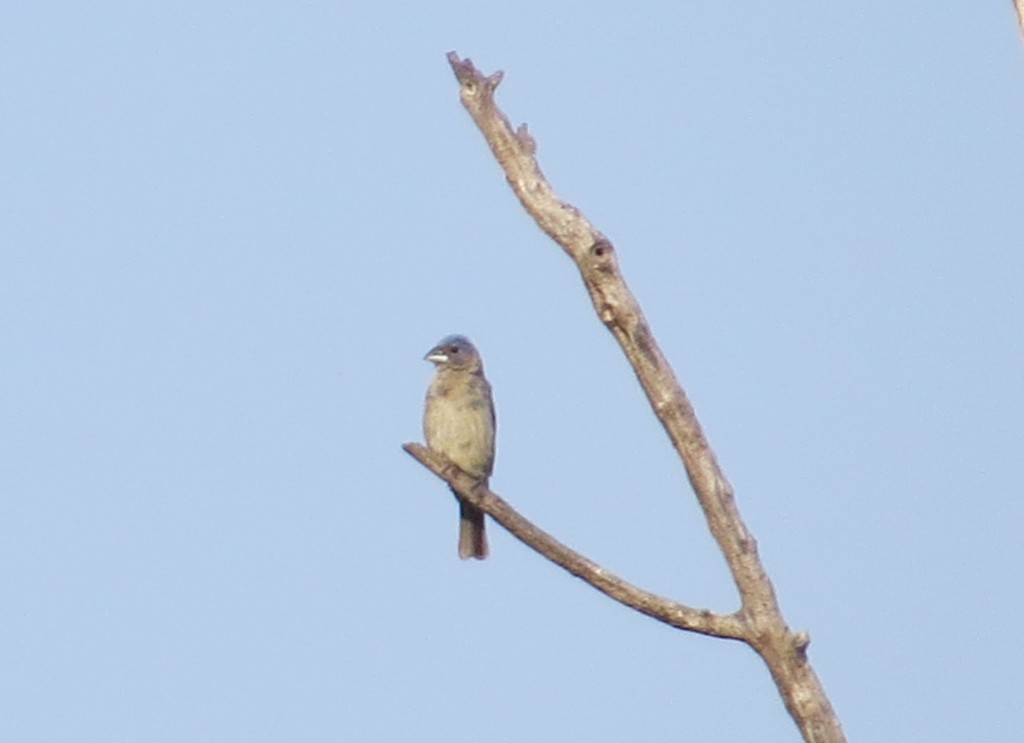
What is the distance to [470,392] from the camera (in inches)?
543

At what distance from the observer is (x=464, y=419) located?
13648 mm

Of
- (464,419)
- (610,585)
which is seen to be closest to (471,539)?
(464,419)

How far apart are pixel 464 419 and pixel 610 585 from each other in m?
4.51

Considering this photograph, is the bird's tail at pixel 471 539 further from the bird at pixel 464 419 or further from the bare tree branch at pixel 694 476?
the bare tree branch at pixel 694 476

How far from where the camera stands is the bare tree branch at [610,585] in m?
9.10

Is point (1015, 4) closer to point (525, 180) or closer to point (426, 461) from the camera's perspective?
point (525, 180)

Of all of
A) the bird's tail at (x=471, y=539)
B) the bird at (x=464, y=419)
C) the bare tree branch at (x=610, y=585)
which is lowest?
the bare tree branch at (x=610, y=585)

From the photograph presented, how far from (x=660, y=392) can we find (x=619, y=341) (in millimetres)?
269

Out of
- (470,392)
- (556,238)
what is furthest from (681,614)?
(470,392)

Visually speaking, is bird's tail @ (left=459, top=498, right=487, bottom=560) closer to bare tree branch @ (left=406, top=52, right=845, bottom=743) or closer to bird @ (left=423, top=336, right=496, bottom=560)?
bird @ (left=423, top=336, right=496, bottom=560)

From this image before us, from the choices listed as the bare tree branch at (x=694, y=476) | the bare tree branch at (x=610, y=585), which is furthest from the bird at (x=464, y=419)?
the bare tree branch at (x=694, y=476)

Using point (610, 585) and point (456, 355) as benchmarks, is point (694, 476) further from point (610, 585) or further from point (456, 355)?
point (456, 355)

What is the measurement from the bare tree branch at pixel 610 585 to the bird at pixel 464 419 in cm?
375

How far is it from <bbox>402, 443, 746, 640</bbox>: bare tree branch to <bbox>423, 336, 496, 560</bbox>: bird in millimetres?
3752
